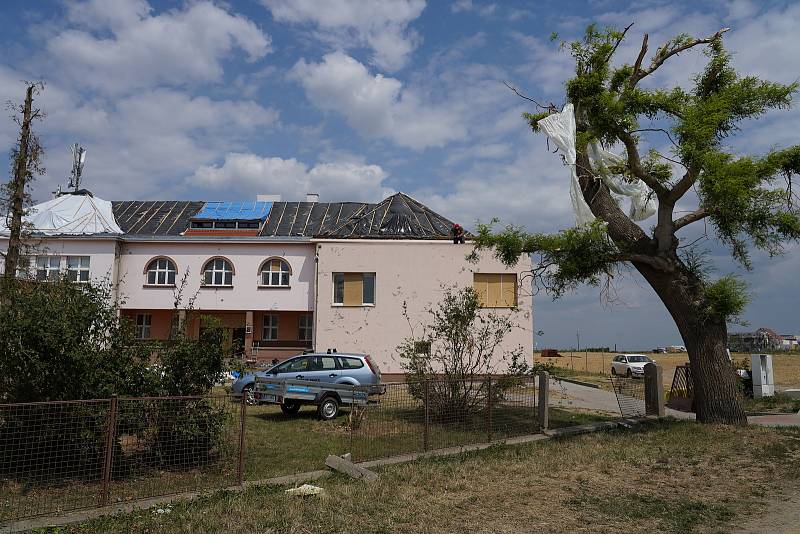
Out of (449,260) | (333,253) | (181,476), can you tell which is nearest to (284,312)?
(333,253)

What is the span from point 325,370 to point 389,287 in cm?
1275

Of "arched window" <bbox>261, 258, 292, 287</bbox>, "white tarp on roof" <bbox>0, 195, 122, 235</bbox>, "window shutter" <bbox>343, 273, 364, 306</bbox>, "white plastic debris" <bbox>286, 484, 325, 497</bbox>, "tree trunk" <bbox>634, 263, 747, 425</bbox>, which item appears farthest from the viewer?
"white tarp on roof" <bbox>0, 195, 122, 235</bbox>

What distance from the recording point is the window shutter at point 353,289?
99.6ft

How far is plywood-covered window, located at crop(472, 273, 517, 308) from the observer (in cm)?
2966

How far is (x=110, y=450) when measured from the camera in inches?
293

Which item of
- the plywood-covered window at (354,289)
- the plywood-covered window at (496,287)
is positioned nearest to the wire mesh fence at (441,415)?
the plywood-covered window at (496,287)

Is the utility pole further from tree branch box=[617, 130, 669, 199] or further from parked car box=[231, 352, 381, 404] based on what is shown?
tree branch box=[617, 130, 669, 199]

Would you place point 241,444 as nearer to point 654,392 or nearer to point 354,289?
point 654,392

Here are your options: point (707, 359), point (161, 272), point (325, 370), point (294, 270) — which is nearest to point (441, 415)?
point (707, 359)

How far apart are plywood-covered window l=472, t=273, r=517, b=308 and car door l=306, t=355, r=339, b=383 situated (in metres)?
13.1

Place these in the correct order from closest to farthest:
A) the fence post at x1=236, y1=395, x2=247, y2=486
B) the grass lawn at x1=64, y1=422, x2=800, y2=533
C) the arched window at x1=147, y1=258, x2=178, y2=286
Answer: the grass lawn at x1=64, y1=422, x2=800, y2=533, the fence post at x1=236, y1=395, x2=247, y2=486, the arched window at x1=147, y1=258, x2=178, y2=286

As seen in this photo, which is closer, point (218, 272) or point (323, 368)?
point (323, 368)

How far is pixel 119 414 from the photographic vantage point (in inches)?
322

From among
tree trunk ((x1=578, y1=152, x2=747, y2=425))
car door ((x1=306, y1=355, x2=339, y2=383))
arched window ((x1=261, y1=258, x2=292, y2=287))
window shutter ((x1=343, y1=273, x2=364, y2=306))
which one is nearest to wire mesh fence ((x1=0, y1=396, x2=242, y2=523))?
car door ((x1=306, y1=355, x2=339, y2=383))
